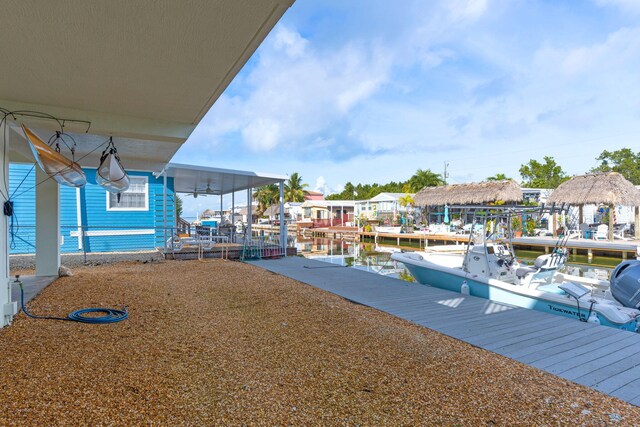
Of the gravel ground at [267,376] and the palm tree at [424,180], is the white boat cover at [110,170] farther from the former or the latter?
the palm tree at [424,180]

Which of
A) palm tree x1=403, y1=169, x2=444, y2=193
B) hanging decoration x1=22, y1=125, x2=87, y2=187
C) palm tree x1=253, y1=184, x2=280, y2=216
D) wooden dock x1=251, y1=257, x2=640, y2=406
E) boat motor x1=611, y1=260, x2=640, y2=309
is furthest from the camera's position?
palm tree x1=403, y1=169, x2=444, y2=193

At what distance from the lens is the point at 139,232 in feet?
42.7

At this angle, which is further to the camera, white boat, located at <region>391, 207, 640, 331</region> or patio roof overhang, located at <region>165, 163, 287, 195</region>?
patio roof overhang, located at <region>165, 163, 287, 195</region>

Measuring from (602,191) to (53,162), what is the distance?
23088mm

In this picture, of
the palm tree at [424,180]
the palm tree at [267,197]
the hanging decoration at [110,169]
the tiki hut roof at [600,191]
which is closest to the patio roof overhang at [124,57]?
the hanging decoration at [110,169]

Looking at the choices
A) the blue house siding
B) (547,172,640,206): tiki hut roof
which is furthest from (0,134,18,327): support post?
(547,172,640,206): tiki hut roof

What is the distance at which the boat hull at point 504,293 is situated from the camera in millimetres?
5562

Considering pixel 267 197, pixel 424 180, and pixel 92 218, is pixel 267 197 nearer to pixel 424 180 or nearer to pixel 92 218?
pixel 424 180

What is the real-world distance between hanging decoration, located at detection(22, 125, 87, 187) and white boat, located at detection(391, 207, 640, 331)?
7.06m

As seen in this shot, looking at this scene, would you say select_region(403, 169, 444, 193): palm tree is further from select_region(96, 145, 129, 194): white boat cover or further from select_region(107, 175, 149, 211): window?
select_region(96, 145, 129, 194): white boat cover

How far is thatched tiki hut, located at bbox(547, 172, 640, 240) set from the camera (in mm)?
18344

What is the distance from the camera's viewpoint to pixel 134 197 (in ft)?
42.0

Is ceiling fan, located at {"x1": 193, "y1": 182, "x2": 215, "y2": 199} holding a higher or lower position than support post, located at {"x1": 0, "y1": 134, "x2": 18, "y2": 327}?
higher

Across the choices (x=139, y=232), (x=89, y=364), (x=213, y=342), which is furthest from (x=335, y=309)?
(x=139, y=232)
